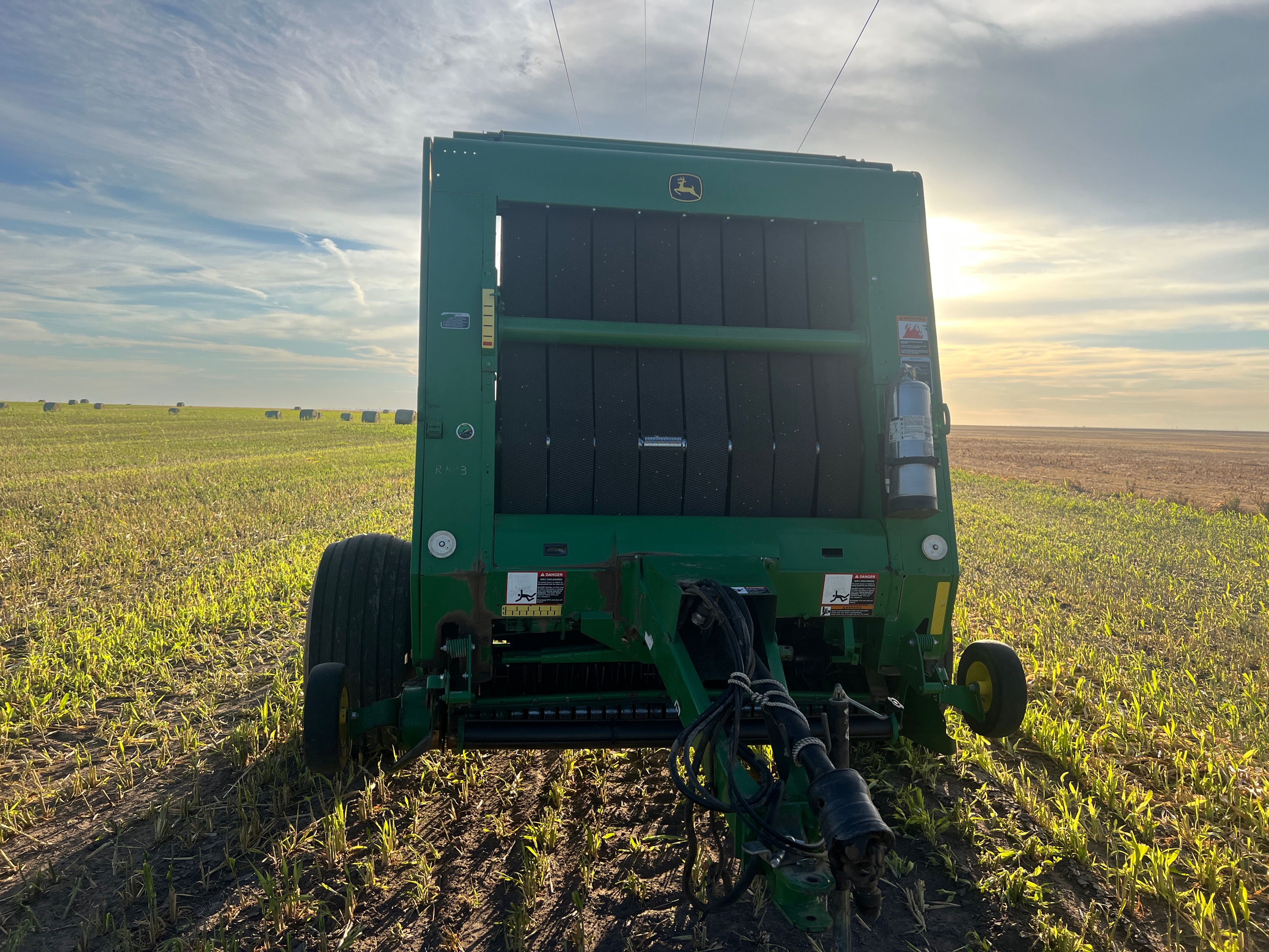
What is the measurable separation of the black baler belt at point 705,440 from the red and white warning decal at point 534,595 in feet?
2.38

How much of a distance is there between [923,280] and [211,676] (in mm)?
5171

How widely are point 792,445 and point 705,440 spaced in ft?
1.43

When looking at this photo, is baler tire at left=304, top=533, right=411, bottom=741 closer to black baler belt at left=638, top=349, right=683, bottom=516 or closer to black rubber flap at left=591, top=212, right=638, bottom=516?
black rubber flap at left=591, top=212, right=638, bottom=516

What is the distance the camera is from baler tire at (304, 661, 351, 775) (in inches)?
116

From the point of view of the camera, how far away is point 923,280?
3816mm

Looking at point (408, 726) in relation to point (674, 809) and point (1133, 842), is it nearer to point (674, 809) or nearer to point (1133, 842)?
point (674, 809)

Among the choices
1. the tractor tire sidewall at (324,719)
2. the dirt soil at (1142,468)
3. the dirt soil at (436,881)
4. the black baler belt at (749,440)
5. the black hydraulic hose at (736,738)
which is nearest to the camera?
the black hydraulic hose at (736,738)

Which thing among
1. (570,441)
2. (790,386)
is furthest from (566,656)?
(790,386)

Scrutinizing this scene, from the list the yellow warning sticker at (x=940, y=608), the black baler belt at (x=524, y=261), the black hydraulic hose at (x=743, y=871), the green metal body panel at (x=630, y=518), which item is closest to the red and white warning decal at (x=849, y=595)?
the green metal body panel at (x=630, y=518)

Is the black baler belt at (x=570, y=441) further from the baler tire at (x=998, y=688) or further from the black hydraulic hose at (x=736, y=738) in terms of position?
the baler tire at (x=998, y=688)

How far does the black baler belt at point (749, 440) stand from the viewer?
3668 mm

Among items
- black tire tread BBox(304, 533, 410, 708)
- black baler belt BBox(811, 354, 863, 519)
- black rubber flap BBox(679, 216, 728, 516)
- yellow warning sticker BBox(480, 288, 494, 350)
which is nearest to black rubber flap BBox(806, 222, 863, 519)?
black baler belt BBox(811, 354, 863, 519)

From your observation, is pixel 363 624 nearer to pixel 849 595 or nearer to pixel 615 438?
pixel 615 438

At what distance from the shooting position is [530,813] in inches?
137
